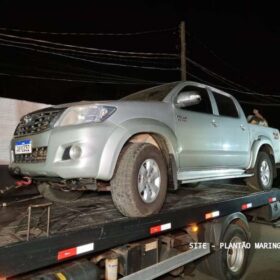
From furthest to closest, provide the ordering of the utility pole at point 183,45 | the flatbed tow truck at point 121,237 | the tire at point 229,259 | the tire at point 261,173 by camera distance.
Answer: the utility pole at point 183,45, the tire at point 261,173, the tire at point 229,259, the flatbed tow truck at point 121,237

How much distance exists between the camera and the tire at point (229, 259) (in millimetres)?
4500

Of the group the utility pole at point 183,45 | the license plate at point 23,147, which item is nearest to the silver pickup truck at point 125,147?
the license plate at point 23,147

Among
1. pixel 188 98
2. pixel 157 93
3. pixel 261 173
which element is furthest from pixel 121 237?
pixel 261 173

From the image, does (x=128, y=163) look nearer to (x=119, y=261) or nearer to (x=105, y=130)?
(x=105, y=130)

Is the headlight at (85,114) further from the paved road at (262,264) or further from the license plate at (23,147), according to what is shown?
the paved road at (262,264)

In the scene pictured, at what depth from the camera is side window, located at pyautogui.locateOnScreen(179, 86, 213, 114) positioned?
466 centimetres

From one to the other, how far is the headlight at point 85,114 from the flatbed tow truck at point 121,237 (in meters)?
0.89

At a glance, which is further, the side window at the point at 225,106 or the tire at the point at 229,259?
the side window at the point at 225,106

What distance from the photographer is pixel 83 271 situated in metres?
Result: 2.86

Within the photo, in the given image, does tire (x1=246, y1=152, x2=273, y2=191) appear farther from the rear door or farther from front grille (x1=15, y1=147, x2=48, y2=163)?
front grille (x1=15, y1=147, x2=48, y2=163)

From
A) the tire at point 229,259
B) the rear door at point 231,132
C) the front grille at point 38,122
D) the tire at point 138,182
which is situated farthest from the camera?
the rear door at point 231,132

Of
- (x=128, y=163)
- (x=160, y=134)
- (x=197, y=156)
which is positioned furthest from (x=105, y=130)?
(x=197, y=156)

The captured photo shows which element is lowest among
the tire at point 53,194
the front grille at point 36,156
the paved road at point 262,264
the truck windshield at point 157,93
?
the paved road at point 262,264

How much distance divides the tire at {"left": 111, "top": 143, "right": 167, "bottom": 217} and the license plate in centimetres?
94
